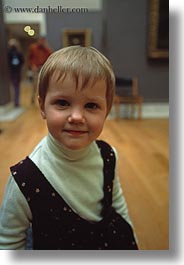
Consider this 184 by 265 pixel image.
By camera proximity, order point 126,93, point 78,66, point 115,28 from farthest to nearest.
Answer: point 115,28
point 126,93
point 78,66

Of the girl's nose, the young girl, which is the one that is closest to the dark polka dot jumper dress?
the young girl

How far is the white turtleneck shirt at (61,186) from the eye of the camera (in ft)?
1.49

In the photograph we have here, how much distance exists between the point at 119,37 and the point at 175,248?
52 cm

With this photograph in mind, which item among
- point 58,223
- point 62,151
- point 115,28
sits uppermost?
point 115,28

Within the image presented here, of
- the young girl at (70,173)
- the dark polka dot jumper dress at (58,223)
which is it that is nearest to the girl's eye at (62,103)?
the young girl at (70,173)

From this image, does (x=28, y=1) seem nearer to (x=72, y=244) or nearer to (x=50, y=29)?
(x=50, y=29)

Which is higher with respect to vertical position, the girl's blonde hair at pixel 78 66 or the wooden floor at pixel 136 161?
the girl's blonde hair at pixel 78 66

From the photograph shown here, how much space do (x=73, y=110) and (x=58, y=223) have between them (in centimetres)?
18

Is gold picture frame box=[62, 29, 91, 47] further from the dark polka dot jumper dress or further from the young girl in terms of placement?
the dark polka dot jumper dress

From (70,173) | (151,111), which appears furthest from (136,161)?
(70,173)

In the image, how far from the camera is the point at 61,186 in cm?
47

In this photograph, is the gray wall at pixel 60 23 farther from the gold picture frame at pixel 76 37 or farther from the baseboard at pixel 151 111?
the baseboard at pixel 151 111

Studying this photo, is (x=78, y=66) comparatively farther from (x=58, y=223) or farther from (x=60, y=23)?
(x=58, y=223)

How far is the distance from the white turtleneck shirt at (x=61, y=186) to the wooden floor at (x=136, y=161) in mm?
30
